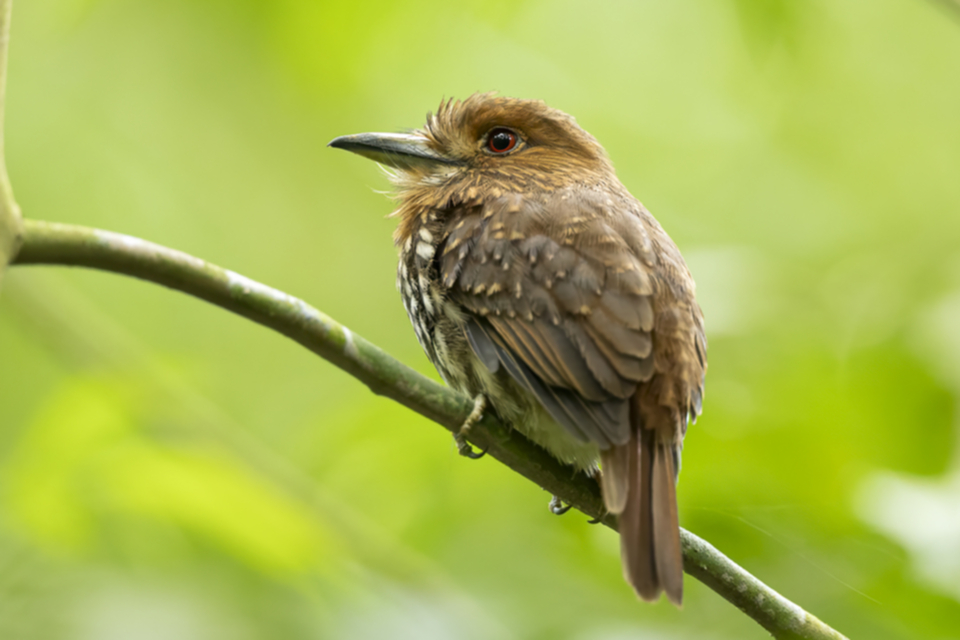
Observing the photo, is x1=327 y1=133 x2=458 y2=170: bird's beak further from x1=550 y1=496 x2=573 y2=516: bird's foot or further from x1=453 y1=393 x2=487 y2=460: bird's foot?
x1=550 y1=496 x2=573 y2=516: bird's foot

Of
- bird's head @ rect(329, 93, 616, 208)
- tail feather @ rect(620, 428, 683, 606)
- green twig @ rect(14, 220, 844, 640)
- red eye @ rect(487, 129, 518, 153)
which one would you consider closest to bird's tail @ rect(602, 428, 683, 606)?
tail feather @ rect(620, 428, 683, 606)

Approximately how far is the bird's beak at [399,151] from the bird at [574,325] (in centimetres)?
2

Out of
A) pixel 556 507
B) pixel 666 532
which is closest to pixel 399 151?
pixel 556 507

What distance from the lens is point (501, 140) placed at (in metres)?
2.90

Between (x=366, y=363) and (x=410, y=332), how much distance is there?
2965mm

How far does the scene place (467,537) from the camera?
2553 millimetres

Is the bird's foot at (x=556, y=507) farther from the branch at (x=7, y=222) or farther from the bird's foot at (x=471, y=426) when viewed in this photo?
the branch at (x=7, y=222)

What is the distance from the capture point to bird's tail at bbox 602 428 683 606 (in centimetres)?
179

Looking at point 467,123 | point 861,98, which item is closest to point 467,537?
point 467,123

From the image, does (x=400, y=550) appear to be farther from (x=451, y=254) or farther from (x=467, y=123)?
(x=467, y=123)

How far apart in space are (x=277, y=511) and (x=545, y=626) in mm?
760

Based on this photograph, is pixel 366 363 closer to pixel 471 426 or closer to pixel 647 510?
pixel 471 426

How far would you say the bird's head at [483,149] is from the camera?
2734 millimetres

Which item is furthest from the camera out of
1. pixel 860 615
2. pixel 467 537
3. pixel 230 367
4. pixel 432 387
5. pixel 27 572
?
pixel 230 367
